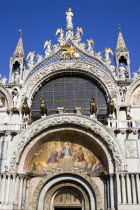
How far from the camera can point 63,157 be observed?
15930 mm

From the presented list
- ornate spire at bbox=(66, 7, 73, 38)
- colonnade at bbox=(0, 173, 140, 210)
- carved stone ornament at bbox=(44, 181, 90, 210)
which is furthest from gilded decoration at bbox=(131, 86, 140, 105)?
ornate spire at bbox=(66, 7, 73, 38)

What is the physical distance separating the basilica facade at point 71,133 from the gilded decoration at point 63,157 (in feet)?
0.18

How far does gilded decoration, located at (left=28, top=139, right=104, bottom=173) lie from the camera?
51.4 ft

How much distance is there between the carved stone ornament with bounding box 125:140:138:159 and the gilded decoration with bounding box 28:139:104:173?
5.74 feet

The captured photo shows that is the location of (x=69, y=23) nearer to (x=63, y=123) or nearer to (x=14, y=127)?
(x=63, y=123)

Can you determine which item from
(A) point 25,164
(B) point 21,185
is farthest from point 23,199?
(A) point 25,164

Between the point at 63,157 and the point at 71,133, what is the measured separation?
54.6 inches

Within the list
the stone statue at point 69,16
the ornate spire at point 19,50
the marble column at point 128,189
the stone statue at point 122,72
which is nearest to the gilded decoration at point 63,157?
the marble column at point 128,189

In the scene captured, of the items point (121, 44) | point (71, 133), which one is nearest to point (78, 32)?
point (121, 44)

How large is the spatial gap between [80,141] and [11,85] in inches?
232

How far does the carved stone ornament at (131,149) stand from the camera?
47.5ft

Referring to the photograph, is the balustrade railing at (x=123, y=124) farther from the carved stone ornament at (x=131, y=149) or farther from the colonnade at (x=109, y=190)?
the colonnade at (x=109, y=190)

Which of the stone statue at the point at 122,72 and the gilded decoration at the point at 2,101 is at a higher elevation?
the stone statue at the point at 122,72

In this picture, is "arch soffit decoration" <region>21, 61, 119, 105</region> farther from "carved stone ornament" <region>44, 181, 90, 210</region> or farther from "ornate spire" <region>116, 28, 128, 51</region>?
"carved stone ornament" <region>44, 181, 90, 210</region>
